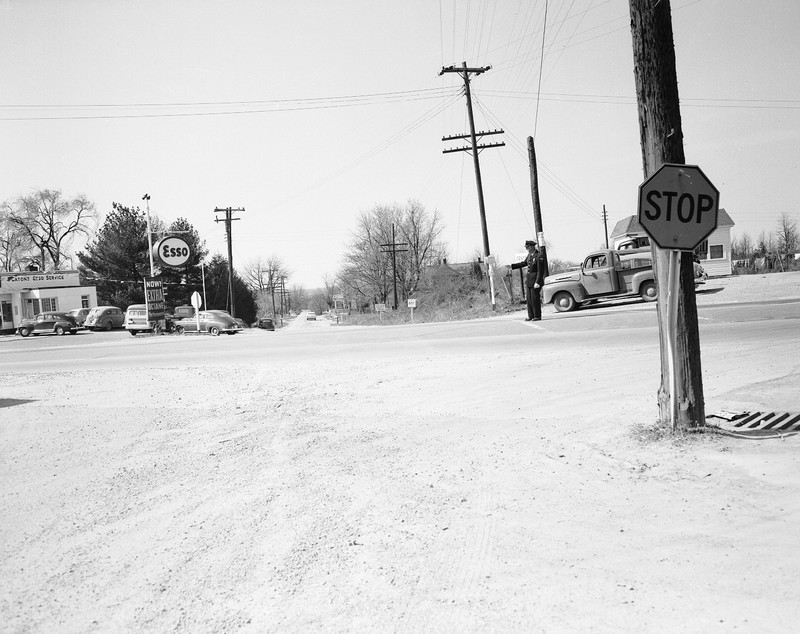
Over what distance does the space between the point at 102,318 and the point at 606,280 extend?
4121 cm

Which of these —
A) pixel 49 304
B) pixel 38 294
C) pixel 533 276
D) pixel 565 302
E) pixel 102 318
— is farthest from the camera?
pixel 49 304

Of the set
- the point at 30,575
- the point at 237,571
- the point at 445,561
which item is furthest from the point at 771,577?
the point at 30,575

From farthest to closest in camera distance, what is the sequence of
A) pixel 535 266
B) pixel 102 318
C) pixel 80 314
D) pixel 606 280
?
pixel 80 314
pixel 102 318
pixel 606 280
pixel 535 266

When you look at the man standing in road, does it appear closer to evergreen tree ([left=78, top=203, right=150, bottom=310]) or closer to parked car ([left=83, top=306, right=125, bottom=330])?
parked car ([left=83, top=306, right=125, bottom=330])

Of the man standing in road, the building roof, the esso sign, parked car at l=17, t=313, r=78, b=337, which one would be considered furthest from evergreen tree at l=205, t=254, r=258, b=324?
the man standing in road

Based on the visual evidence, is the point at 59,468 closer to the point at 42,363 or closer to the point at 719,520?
the point at 719,520

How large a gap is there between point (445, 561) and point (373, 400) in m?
5.44

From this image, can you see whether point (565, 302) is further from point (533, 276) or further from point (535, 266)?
point (535, 266)

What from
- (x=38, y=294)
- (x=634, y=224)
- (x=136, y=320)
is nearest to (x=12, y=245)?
(x=38, y=294)

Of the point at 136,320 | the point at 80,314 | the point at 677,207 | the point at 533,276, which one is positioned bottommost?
the point at 136,320

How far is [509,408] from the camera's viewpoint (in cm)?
802

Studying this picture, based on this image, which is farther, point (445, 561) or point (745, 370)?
point (745, 370)

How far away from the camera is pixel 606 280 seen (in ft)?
75.1

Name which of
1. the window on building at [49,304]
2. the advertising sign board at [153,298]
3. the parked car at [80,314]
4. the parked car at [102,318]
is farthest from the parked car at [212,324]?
the window on building at [49,304]
